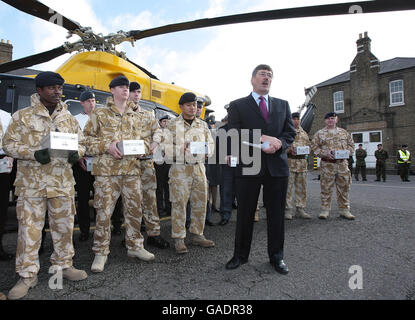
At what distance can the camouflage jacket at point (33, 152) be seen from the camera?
7.56 feet

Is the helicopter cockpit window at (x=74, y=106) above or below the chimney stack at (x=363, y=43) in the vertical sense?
below

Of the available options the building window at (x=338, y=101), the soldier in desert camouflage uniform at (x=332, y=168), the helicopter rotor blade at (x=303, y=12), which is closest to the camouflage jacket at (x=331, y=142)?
the soldier in desert camouflage uniform at (x=332, y=168)

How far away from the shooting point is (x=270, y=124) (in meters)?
2.81

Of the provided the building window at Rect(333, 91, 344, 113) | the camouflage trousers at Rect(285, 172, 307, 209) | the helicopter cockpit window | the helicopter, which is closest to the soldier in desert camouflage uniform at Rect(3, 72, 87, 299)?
the helicopter cockpit window

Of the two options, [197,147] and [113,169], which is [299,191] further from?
[113,169]

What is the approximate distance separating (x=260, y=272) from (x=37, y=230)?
2084 millimetres

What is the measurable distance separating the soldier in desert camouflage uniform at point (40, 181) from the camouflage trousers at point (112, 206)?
0.32m

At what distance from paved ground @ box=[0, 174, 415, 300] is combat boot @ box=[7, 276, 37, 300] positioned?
5 centimetres

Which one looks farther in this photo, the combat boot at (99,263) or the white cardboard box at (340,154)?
the white cardboard box at (340,154)

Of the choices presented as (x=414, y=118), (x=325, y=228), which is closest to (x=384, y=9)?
(x=325, y=228)

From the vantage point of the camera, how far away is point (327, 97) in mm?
23719

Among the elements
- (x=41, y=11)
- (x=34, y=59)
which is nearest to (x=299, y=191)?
(x=41, y=11)

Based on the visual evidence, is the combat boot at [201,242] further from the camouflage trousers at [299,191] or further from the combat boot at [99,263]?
the camouflage trousers at [299,191]
